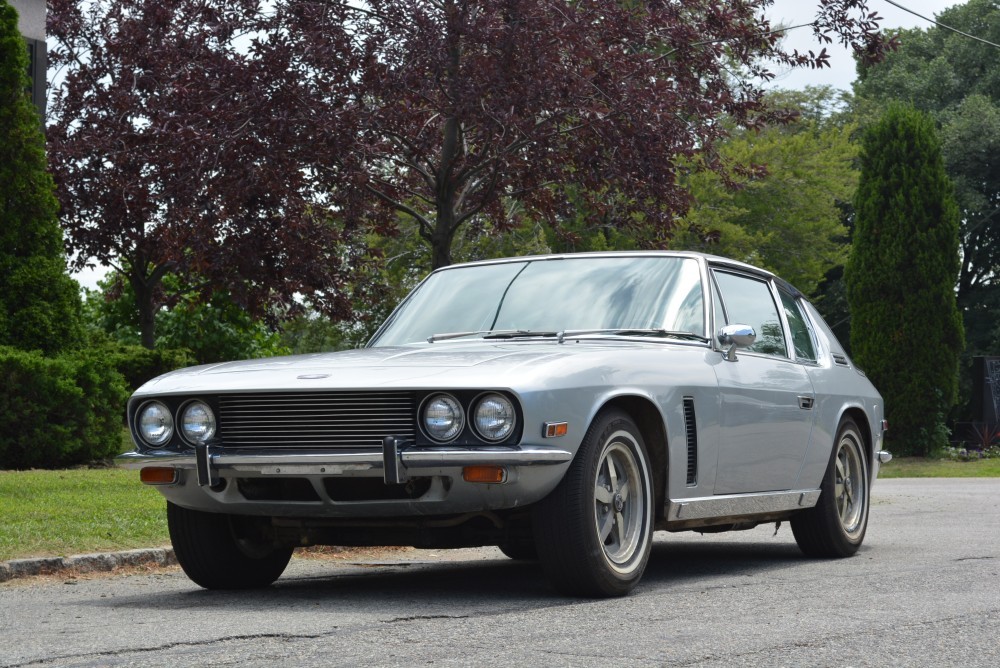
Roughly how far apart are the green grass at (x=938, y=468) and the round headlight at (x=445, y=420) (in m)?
17.7

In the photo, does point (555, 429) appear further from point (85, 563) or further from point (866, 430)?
point (866, 430)

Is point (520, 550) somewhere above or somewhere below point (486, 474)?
below

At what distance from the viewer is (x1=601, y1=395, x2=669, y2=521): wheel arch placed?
6848mm

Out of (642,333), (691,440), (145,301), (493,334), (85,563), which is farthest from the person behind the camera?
(145,301)

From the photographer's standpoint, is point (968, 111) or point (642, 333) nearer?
point (642, 333)

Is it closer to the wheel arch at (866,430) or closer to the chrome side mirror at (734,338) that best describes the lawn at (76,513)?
the chrome side mirror at (734,338)

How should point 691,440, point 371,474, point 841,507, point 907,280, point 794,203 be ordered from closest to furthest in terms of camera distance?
point 371,474 → point 691,440 → point 841,507 → point 907,280 → point 794,203

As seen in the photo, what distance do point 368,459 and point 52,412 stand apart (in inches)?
394

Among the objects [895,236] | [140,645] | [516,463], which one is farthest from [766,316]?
[895,236]

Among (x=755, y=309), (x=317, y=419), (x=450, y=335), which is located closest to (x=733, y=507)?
(x=755, y=309)

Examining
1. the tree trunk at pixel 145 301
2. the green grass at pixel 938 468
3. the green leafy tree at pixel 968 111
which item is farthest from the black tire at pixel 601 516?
the green leafy tree at pixel 968 111

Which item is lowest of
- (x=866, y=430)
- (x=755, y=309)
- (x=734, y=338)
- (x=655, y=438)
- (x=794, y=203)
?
(x=866, y=430)

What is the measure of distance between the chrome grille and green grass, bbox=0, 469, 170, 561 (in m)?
2.26

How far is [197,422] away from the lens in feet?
21.6
